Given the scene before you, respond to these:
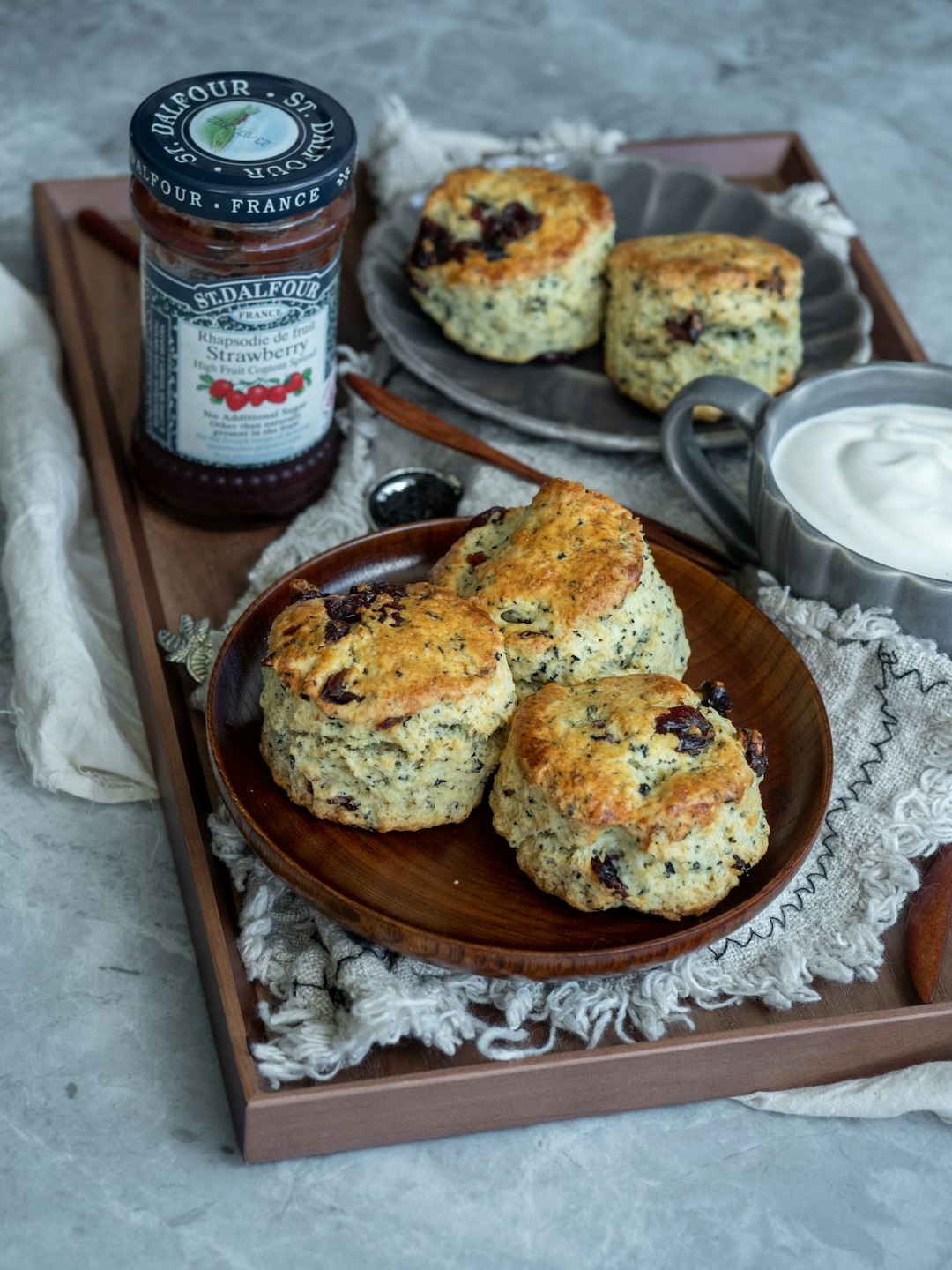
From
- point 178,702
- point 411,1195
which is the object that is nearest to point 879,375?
point 178,702

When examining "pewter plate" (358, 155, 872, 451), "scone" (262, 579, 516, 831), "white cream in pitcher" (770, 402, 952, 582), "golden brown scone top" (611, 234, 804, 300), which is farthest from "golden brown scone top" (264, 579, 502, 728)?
"golden brown scone top" (611, 234, 804, 300)

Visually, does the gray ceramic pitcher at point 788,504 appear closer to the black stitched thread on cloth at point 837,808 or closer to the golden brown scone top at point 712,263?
the black stitched thread on cloth at point 837,808

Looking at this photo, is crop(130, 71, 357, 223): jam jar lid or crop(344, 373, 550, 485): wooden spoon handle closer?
crop(130, 71, 357, 223): jam jar lid

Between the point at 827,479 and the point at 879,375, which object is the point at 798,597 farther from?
the point at 879,375

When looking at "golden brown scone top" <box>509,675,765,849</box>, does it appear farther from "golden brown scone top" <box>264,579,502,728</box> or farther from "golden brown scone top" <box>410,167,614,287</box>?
"golden brown scone top" <box>410,167,614,287</box>

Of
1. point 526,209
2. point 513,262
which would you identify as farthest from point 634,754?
point 526,209

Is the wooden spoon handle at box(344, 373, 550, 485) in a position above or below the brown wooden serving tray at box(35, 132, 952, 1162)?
above

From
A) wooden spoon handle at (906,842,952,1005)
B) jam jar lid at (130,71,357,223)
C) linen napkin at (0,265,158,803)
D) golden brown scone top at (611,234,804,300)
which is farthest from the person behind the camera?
golden brown scone top at (611,234,804,300)
